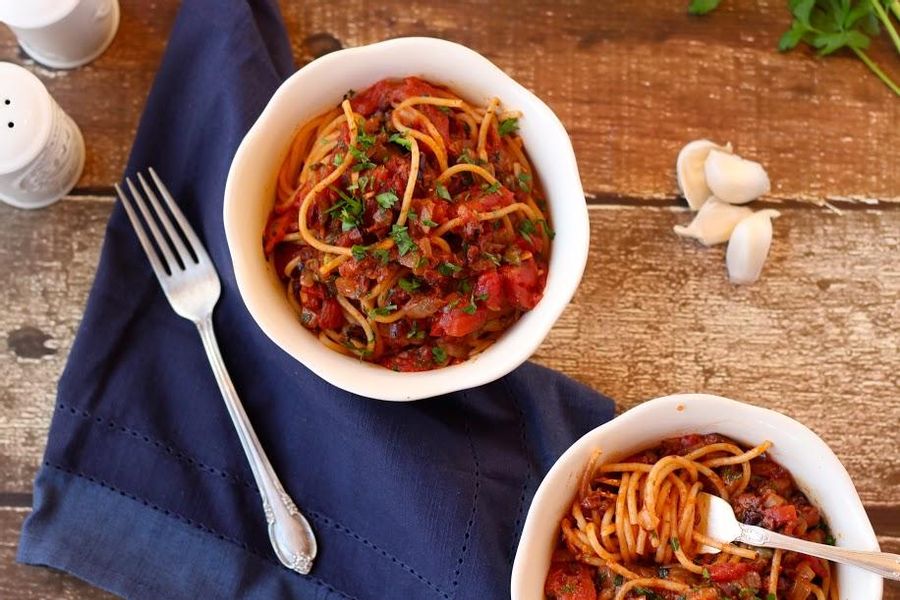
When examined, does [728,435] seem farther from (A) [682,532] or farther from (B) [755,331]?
(B) [755,331]

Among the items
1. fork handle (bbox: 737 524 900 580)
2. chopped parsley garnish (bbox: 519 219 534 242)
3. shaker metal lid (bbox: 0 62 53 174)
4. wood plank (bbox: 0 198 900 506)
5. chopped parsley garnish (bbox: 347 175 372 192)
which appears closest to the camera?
fork handle (bbox: 737 524 900 580)

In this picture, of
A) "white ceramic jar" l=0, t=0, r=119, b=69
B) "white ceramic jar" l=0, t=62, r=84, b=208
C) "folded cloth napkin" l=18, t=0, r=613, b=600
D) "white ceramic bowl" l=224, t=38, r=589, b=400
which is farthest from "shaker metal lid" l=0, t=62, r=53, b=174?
"white ceramic bowl" l=224, t=38, r=589, b=400

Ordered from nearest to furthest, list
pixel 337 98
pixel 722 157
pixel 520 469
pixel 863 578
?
pixel 863 578
pixel 337 98
pixel 520 469
pixel 722 157

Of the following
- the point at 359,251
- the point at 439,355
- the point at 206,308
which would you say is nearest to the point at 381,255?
the point at 359,251

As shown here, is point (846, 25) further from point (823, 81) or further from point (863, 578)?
point (863, 578)

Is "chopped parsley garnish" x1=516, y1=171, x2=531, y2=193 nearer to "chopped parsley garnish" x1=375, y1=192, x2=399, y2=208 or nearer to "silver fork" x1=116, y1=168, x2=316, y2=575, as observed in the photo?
"chopped parsley garnish" x1=375, y1=192, x2=399, y2=208

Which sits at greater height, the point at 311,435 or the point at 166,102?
the point at 166,102

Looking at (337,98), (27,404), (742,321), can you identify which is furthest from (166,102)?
(742,321)
